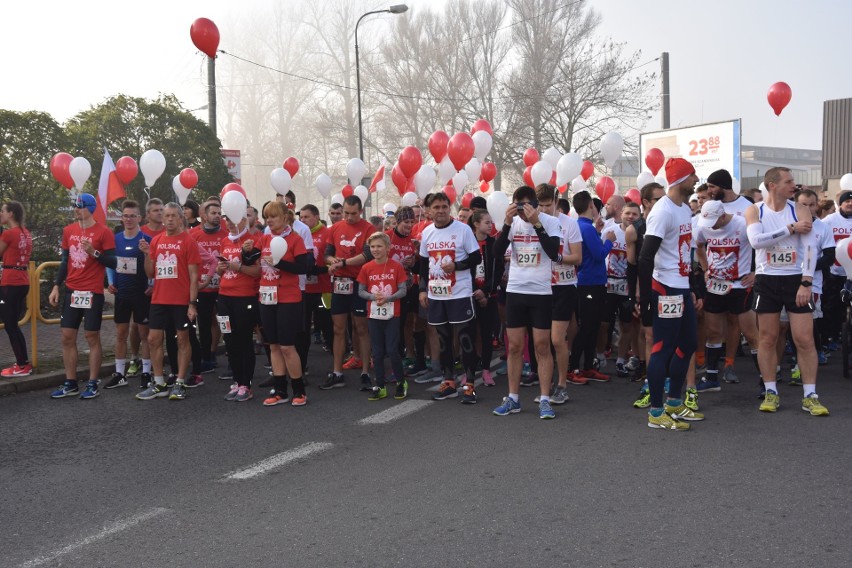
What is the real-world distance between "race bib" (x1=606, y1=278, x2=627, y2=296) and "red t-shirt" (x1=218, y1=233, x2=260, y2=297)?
3.81 meters

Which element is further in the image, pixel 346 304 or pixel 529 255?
pixel 346 304

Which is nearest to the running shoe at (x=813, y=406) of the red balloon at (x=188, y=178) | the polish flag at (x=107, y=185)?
the polish flag at (x=107, y=185)

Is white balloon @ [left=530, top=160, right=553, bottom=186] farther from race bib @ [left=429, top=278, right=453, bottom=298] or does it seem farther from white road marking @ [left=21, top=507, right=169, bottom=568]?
white road marking @ [left=21, top=507, right=169, bottom=568]

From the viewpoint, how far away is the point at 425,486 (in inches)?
197

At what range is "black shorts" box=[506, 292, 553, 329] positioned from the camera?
6.82 metres

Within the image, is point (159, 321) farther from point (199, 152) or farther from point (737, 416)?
point (199, 152)

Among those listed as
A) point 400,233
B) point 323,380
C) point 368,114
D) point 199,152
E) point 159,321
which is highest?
point 368,114

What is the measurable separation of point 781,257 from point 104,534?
5516 mm

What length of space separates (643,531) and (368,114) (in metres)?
45.1

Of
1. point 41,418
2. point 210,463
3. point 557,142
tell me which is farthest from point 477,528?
point 557,142

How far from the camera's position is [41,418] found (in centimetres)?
731

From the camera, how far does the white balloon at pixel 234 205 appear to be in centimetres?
773

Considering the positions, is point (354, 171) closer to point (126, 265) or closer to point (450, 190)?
point (450, 190)

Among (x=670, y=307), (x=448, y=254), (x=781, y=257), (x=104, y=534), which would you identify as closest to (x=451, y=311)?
(x=448, y=254)
